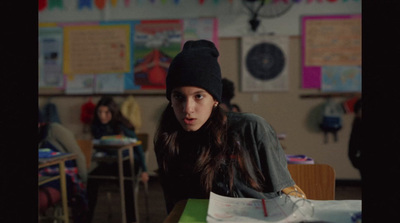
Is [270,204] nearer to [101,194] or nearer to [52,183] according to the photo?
[52,183]

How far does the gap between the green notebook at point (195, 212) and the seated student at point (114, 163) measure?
6.88 ft

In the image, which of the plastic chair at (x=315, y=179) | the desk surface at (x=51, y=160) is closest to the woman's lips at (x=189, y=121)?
the plastic chair at (x=315, y=179)

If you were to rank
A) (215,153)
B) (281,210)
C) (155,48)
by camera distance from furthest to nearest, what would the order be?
(155,48) < (215,153) < (281,210)

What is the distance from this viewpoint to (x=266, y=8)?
4219 millimetres

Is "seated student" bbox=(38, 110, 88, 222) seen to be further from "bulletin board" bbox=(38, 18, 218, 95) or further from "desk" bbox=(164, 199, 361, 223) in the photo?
"bulletin board" bbox=(38, 18, 218, 95)

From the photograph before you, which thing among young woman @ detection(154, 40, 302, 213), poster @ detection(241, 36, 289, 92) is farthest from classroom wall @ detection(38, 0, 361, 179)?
young woman @ detection(154, 40, 302, 213)

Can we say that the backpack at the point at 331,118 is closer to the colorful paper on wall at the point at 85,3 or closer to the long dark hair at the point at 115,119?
the long dark hair at the point at 115,119

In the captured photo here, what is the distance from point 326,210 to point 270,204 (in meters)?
0.12

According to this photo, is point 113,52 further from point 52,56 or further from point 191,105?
point 191,105

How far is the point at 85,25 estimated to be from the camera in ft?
14.8

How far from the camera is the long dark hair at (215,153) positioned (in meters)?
1.02

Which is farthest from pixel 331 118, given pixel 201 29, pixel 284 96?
pixel 201 29

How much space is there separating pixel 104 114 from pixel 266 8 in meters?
2.50

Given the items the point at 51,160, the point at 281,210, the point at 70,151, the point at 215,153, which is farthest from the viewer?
the point at 70,151
